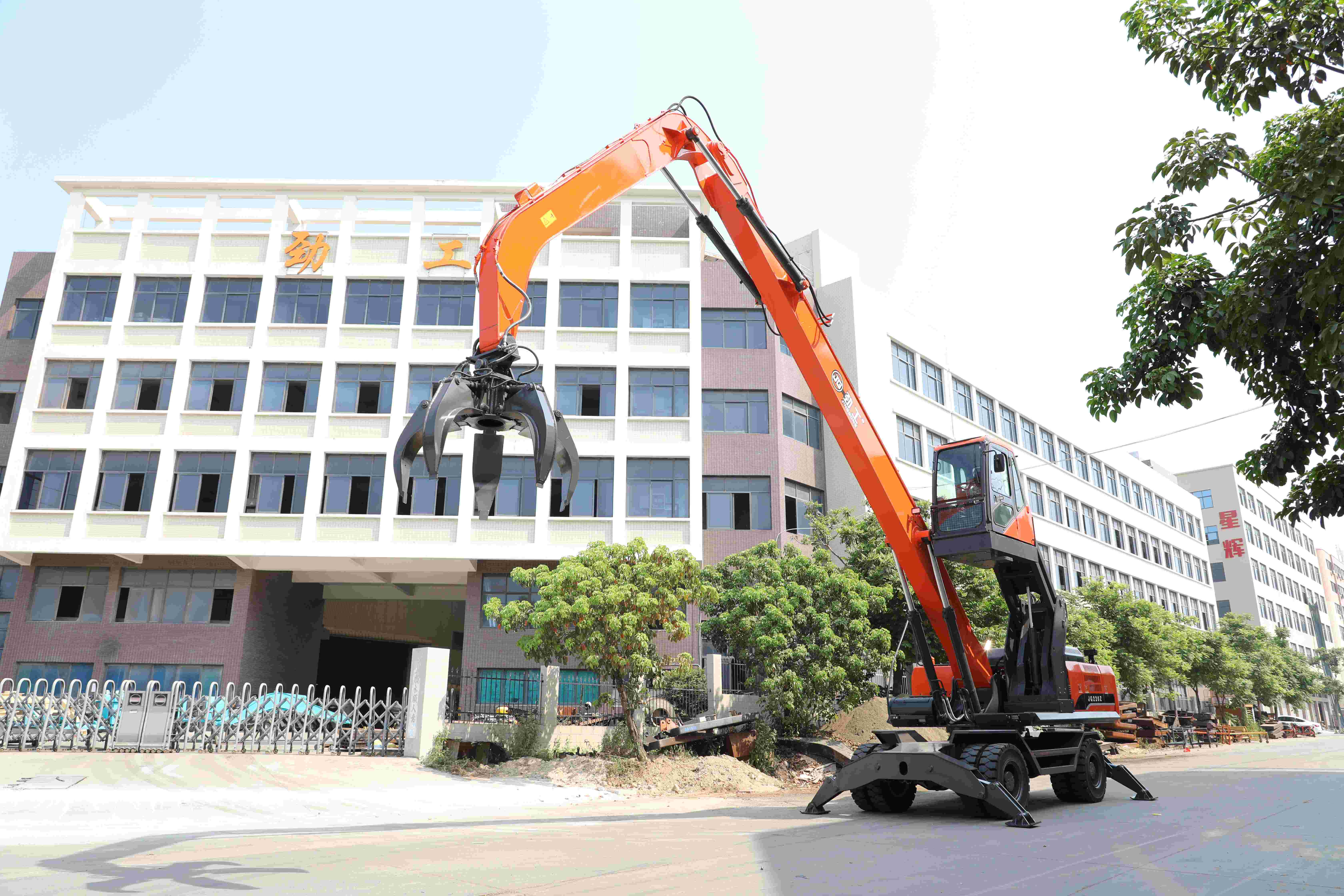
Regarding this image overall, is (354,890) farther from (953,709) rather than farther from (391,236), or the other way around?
(391,236)

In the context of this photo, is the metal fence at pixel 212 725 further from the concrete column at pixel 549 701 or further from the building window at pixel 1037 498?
the building window at pixel 1037 498

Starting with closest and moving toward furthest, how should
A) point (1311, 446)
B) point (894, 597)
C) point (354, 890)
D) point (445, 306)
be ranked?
point (354, 890), point (1311, 446), point (894, 597), point (445, 306)

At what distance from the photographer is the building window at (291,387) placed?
28422mm

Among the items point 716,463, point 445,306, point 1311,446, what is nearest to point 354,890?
point 1311,446

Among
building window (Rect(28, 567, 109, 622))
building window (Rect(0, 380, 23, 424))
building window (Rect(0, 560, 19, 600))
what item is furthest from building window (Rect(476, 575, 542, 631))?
building window (Rect(0, 380, 23, 424))

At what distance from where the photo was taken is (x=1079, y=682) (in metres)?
13.0

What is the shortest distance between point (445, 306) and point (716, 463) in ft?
34.6

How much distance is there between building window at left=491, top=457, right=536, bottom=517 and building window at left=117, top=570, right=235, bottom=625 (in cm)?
901

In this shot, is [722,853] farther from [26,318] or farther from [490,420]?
[26,318]

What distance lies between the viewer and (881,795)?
11523mm

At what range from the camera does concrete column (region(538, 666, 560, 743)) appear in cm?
1903

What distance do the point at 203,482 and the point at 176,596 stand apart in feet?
12.2

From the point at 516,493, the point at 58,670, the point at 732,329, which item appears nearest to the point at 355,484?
the point at 516,493

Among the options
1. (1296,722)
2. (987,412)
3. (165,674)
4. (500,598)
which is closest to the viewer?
(165,674)
